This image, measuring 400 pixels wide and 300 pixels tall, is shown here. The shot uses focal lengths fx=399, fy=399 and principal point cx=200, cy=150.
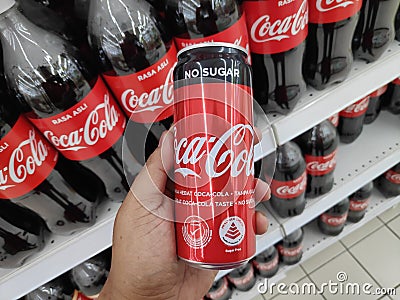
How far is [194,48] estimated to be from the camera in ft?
2.17

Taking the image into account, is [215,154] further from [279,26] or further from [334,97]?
[334,97]

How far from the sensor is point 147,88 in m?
0.76

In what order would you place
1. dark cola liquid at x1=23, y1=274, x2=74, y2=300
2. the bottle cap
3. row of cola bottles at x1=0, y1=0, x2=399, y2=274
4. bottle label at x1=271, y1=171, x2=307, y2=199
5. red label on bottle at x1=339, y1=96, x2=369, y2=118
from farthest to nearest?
red label on bottle at x1=339, y1=96, x2=369, y2=118
bottle label at x1=271, y1=171, x2=307, y2=199
dark cola liquid at x1=23, y1=274, x2=74, y2=300
row of cola bottles at x1=0, y1=0, x2=399, y2=274
the bottle cap

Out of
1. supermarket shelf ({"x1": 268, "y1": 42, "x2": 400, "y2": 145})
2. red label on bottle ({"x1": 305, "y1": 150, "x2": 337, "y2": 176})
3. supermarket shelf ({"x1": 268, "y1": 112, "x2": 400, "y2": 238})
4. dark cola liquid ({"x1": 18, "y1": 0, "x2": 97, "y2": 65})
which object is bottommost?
supermarket shelf ({"x1": 268, "y1": 112, "x2": 400, "y2": 238})

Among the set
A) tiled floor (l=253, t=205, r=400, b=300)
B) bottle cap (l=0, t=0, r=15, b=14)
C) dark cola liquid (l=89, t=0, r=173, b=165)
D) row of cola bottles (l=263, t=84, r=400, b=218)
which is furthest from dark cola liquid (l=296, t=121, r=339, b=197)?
bottle cap (l=0, t=0, r=15, b=14)

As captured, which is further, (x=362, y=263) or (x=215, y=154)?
(x=362, y=263)

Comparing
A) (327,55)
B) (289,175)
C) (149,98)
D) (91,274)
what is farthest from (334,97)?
(91,274)

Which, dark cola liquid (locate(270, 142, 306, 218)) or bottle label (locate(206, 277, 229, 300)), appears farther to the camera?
bottle label (locate(206, 277, 229, 300))

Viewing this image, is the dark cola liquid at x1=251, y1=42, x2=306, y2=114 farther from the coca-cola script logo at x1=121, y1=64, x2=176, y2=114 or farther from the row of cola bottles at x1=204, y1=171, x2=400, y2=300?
the row of cola bottles at x1=204, y1=171, x2=400, y2=300

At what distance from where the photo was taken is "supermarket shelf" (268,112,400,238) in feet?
4.59

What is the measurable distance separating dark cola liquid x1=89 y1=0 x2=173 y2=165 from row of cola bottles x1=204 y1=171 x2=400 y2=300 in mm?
1059

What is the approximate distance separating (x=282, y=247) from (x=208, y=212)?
110 centimetres

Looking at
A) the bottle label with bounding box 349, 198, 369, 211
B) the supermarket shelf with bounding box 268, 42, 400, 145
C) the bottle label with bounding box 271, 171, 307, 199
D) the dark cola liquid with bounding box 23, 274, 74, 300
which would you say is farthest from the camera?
the bottle label with bounding box 349, 198, 369, 211

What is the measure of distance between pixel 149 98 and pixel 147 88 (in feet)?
0.08
